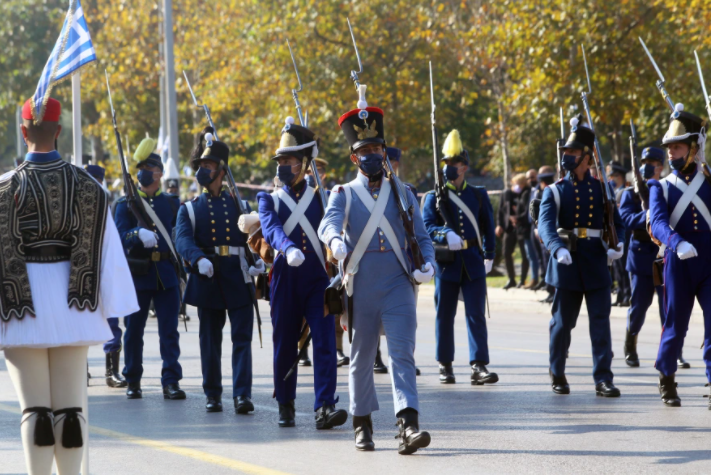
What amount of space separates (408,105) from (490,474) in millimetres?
21643

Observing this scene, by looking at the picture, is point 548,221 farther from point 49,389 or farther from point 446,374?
point 49,389

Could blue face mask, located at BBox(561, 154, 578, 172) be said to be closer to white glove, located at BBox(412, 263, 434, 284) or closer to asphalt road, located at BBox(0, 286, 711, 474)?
asphalt road, located at BBox(0, 286, 711, 474)

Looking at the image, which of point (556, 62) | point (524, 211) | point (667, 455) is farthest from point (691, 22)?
point (667, 455)

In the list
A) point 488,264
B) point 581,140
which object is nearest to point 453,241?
point 488,264

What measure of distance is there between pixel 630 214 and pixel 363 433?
552cm

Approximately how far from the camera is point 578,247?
388 inches

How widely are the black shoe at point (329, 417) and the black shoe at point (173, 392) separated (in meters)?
2.00

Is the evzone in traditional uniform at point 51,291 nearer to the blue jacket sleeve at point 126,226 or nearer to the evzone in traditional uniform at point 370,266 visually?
the evzone in traditional uniform at point 370,266

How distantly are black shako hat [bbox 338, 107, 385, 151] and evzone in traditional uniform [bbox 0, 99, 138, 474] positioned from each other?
2.17 m

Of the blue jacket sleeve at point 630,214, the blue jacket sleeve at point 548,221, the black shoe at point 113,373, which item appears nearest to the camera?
the blue jacket sleeve at point 548,221

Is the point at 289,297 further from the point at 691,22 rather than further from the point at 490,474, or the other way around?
the point at 691,22

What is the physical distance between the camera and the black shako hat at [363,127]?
7.62 m

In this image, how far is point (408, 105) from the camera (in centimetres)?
2788

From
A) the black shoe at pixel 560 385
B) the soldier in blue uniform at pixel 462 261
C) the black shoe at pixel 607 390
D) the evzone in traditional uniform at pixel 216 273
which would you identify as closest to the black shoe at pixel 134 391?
the evzone in traditional uniform at pixel 216 273
